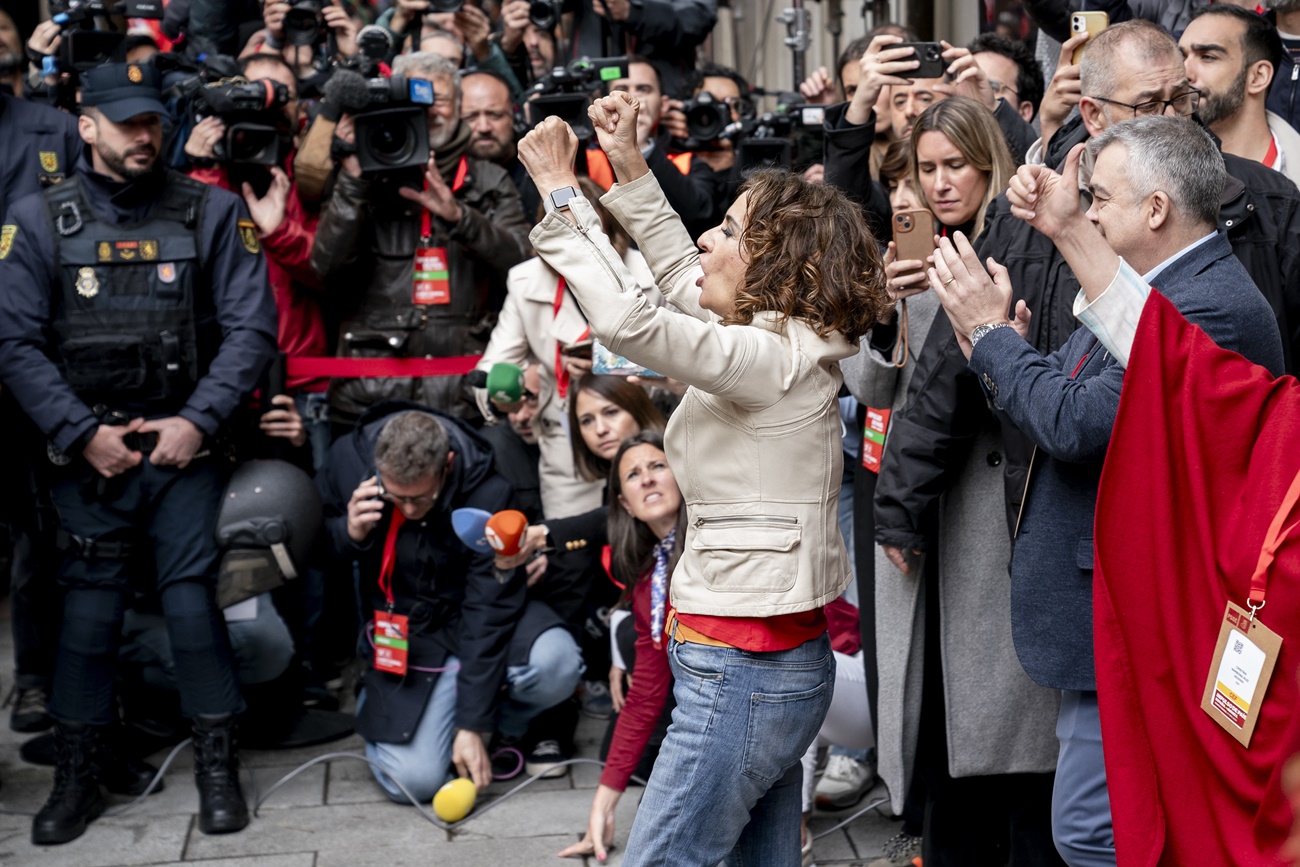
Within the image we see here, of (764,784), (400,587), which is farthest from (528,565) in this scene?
(764,784)

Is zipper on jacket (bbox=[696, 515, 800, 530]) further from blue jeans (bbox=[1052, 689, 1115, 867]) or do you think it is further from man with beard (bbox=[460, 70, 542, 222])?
man with beard (bbox=[460, 70, 542, 222])

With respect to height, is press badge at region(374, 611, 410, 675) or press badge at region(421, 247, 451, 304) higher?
press badge at region(421, 247, 451, 304)

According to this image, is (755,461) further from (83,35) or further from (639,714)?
(83,35)

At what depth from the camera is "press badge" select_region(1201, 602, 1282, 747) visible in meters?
1.98

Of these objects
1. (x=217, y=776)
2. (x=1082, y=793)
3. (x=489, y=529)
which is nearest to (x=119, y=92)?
(x=489, y=529)

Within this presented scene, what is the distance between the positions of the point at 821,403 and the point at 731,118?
342cm

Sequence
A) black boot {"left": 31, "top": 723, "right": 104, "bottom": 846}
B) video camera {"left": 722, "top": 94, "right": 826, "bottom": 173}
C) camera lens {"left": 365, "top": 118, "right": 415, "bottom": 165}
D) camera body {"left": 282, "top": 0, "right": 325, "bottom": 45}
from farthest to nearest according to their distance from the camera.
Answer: camera body {"left": 282, "top": 0, "right": 325, "bottom": 45}
video camera {"left": 722, "top": 94, "right": 826, "bottom": 173}
camera lens {"left": 365, "top": 118, "right": 415, "bottom": 165}
black boot {"left": 31, "top": 723, "right": 104, "bottom": 846}

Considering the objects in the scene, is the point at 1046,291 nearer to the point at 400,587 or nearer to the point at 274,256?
the point at 400,587

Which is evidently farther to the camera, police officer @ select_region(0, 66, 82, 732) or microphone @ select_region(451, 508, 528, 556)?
police officer @ select_region(0, 66, 82, 732)

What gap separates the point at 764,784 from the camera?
253 centimetres

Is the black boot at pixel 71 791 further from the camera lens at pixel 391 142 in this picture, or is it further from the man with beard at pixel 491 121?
the man with beard at pixel 491 121

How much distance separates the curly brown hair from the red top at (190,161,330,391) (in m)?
2.81

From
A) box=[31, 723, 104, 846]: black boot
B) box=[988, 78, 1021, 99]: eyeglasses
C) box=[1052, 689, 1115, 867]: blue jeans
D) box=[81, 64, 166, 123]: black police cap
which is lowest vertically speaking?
box=[31, 723, 104, 846]: black boot

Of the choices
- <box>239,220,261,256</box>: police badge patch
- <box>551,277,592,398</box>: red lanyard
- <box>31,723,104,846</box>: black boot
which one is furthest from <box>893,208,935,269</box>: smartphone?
<box>31,723,104,846</box>: black boot
